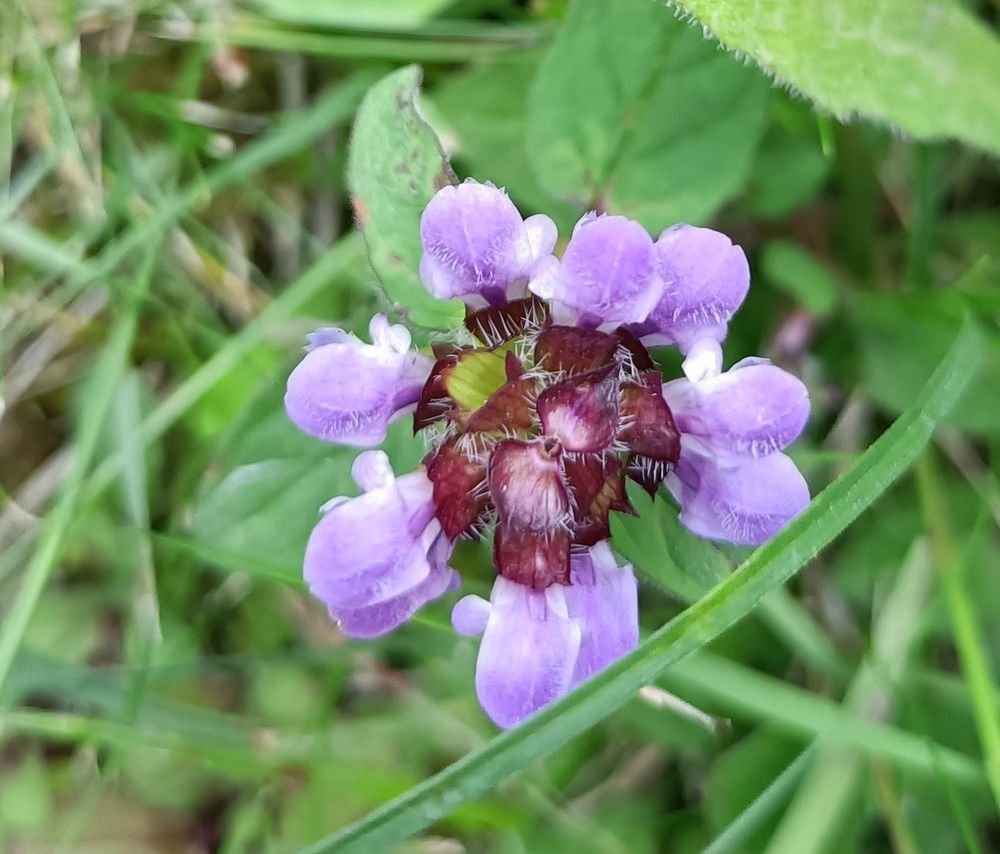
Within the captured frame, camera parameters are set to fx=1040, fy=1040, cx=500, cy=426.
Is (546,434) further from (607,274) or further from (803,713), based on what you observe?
(803,713)

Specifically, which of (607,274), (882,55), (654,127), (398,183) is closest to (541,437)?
(607,274)

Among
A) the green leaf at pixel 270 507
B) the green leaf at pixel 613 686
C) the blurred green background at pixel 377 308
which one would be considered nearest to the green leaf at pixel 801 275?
the blurred green background at pixel 377 308

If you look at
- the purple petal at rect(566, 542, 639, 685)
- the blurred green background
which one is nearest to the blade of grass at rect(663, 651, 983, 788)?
the blurred green background

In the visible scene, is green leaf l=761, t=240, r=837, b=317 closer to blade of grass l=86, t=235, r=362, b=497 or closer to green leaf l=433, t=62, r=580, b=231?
green leaf l=433, t=62, r=580, b=231

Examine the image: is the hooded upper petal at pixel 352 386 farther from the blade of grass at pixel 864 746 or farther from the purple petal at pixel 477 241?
the blade of grass at pixel 864 746

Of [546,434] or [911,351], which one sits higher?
[546,434]

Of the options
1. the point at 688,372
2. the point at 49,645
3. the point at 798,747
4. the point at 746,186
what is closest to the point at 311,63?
the point at 746,186

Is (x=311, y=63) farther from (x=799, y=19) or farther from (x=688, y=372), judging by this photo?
(x=688, y=372)
